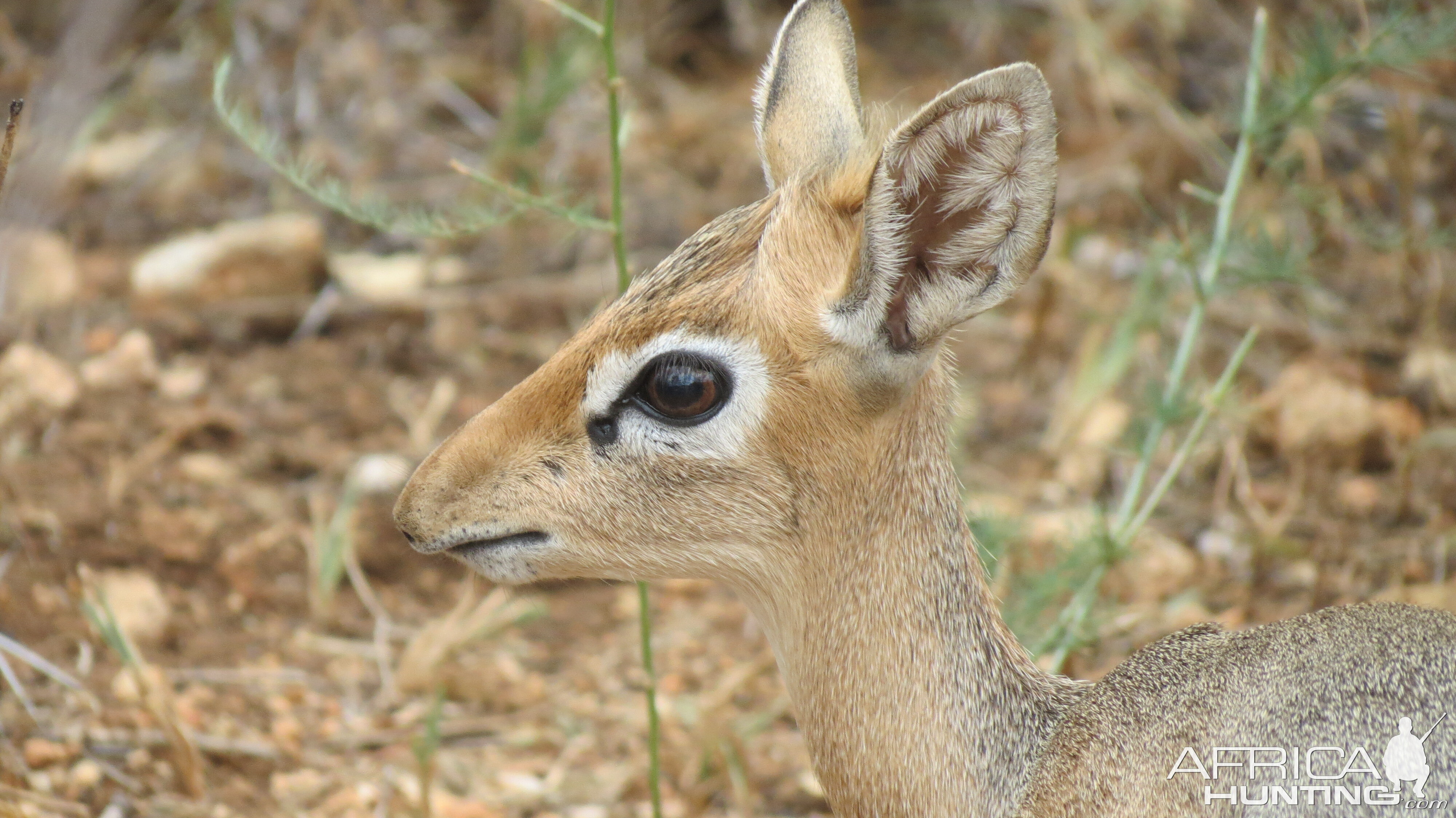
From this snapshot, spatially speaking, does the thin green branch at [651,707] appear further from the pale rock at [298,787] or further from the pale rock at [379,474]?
the pale rock at [379,474]

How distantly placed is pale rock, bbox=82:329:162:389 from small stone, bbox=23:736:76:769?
1703mm

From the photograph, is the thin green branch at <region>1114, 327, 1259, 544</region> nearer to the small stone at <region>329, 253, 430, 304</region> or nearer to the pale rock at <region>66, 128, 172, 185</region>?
the small stone at <region>329, 253, 430, 304</region>

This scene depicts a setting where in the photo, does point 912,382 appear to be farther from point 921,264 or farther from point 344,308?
point 344,308

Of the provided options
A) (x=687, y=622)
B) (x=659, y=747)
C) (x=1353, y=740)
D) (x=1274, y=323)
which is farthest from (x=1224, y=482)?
(x=1353, y=740)

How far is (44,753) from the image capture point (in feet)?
10.2

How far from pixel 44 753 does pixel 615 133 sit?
70.7 inches

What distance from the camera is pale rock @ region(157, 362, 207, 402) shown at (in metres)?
4.69

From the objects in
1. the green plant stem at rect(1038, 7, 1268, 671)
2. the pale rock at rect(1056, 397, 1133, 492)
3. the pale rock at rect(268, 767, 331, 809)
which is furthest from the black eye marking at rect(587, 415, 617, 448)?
the pale rock at rect(1056, 397, 1133, 492)

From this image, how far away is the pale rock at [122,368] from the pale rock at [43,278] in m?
0.40

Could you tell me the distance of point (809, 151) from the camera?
2.81m

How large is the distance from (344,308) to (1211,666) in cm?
361

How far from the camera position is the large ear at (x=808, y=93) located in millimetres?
2826

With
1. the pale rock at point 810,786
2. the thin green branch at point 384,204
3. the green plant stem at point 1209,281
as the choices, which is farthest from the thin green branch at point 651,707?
the green plant stem at point 1209,281

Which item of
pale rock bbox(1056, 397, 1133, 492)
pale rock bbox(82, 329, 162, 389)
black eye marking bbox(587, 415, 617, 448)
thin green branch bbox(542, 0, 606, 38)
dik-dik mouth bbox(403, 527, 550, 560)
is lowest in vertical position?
dik-dik mouth bbox(403, 527, 550, 560)
